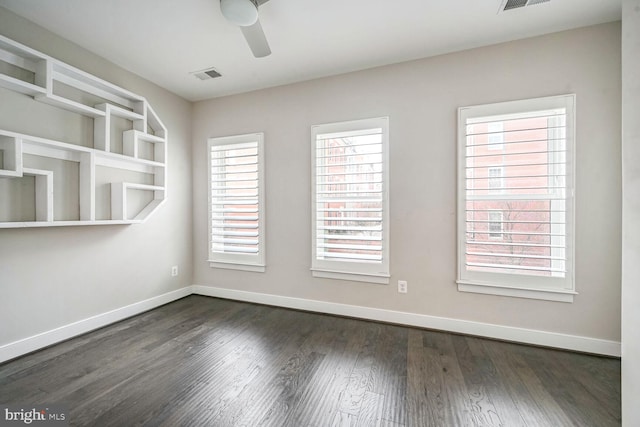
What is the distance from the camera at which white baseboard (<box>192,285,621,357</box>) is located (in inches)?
91.4

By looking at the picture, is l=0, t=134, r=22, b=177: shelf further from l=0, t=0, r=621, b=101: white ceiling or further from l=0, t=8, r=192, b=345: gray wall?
l=0, t=0, r=621, b=101: white ceiling

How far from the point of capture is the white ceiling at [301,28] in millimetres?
2123

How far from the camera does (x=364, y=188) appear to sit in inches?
119

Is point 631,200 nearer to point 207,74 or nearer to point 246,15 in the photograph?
point 246,15

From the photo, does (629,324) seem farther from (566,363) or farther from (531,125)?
(531,125)

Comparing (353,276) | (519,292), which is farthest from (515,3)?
(353,276)

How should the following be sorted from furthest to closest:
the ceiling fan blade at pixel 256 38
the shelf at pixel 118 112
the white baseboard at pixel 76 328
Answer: the shelf at pixel 118 112
the white baseboard at pixel 76 328
the ceiling fan blade at pixel 256 38

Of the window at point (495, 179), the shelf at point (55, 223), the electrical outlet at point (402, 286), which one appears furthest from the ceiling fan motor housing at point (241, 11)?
the electrical outlet at point (402, 286)

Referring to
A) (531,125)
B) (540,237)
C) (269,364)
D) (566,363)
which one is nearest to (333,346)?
(269,364)

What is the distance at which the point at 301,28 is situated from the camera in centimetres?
239

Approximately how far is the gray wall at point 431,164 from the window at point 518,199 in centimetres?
9

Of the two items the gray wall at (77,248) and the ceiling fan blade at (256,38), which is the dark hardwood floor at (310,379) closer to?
the gray wall at (77,248)

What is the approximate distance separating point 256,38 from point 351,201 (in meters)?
1.77

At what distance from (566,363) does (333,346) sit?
6.11 ft
